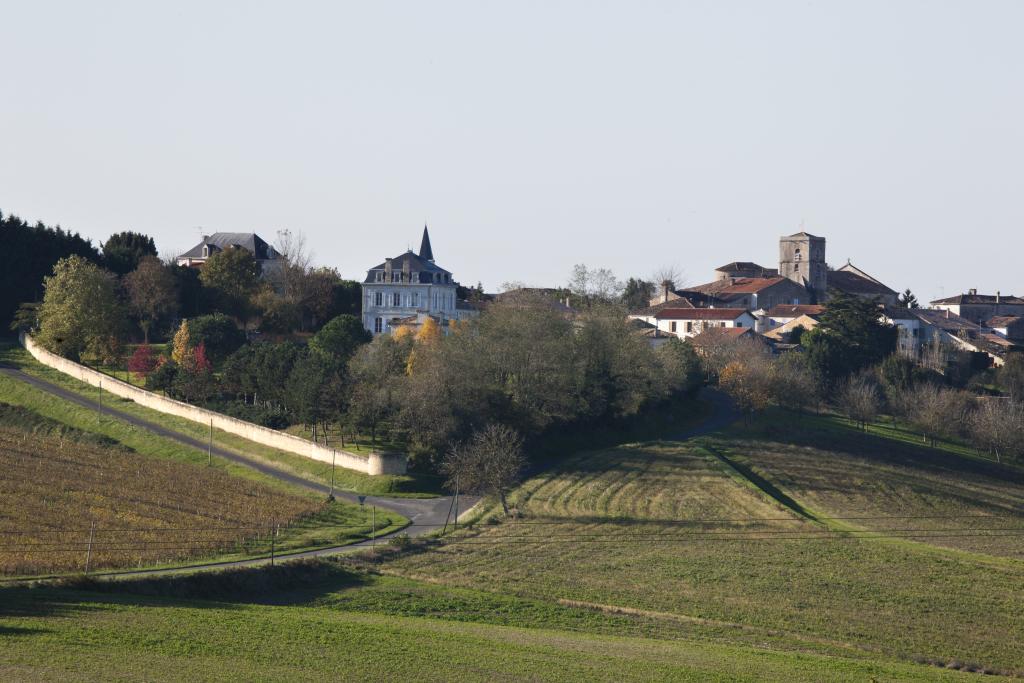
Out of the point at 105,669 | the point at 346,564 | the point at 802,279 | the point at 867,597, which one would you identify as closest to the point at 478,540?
the point at 346,564

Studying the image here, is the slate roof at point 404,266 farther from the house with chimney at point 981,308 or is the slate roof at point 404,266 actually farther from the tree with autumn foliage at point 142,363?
the house with chimney at point 981,308

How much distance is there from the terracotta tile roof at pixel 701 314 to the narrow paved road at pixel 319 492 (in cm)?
5815

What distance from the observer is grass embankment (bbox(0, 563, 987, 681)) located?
25.9m

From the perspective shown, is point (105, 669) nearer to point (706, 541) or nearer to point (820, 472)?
point (706, 541)

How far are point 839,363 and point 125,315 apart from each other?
51.5 m

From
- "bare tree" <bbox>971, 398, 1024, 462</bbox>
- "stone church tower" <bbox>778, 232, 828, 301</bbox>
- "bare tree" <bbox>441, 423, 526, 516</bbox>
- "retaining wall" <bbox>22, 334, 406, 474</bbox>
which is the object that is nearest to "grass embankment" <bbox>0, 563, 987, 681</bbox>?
"bare tree" <bbox>441, 423, 526, 516</bbox>

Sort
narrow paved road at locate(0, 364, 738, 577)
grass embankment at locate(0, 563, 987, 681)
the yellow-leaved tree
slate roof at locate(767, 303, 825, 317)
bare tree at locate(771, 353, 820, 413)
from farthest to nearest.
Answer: slate roof at locate(767, 303, 825, 317), bare tree at locate(771, 353, 820, 413), the yellow-leaved tree, narrow paved road at locate(0, 364, 738, 577), grass embankment at locate(0, 563, 987, 681)

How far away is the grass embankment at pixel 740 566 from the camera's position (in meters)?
34.2

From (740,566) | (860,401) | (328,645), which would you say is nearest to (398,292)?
(860,401)

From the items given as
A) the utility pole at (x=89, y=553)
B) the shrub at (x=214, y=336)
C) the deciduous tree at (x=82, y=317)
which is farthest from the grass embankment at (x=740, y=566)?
the deciduous tree at (x=82, y=317)

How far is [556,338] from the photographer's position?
232 ft

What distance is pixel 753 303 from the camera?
414 ft

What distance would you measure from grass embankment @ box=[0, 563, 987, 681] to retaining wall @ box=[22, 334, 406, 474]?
21.6m

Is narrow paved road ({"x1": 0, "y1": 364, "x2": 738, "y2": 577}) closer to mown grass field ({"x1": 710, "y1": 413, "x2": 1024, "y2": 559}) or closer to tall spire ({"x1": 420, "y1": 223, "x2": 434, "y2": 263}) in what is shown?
mown grass field ({"x1": 710, "y1": 413, "x2": 1024, "y2": 559})
